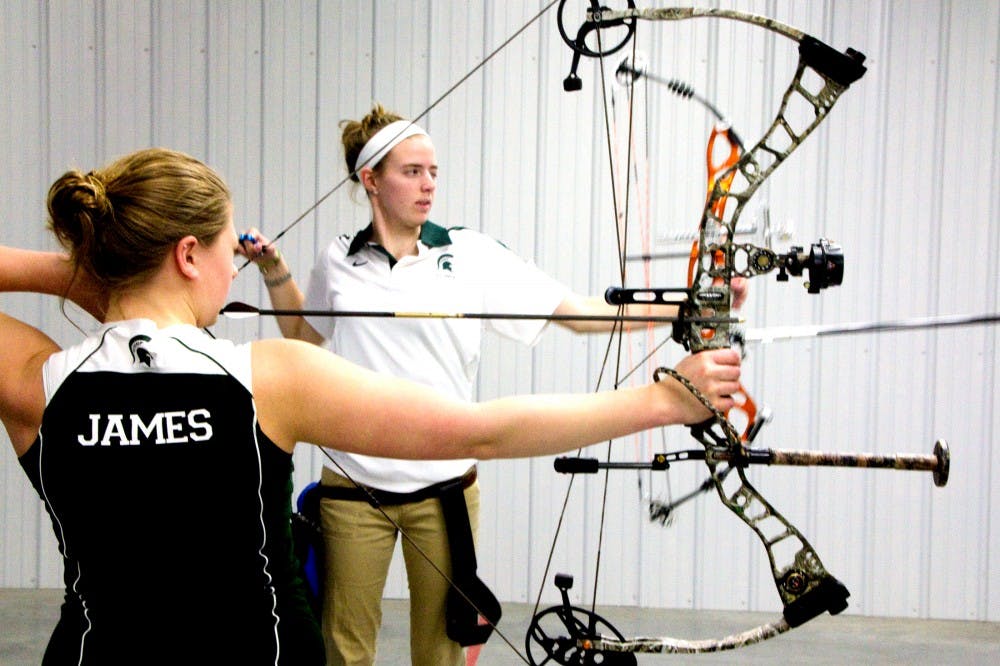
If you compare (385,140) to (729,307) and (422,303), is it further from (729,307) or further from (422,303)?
(729,307)

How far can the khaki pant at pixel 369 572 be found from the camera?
6.43 ft

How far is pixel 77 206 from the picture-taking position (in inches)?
43.2

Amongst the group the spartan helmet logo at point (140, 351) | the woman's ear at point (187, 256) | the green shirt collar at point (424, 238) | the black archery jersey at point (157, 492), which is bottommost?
the black archery jersey at point (157, 492)

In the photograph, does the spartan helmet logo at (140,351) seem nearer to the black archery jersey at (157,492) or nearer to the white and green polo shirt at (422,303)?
the black archery jersey at (157,492)

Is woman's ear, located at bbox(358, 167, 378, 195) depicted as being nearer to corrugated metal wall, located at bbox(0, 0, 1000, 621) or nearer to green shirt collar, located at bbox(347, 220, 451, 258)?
green shirt collar, located at bbox(347, 220, 451, 258)

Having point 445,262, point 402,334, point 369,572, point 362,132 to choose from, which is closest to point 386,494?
point 369,572

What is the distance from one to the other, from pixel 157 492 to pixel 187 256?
9.8 inches

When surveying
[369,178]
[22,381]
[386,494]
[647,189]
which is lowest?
[386,494]

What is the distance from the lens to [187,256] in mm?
1116

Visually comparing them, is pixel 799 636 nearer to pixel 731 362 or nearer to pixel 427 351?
pixel 427 351

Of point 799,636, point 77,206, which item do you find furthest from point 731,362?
point 799,636

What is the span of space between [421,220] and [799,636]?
1922 millimetres

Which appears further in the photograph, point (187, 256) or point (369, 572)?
point (369, 572)

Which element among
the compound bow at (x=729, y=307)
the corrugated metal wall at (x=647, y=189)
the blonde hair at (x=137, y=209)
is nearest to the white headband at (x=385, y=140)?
the compound bow at (x=729, y=307)
